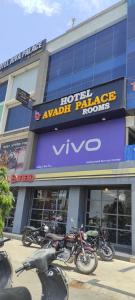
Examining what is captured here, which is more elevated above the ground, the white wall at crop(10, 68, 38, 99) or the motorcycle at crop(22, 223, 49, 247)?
the white wall at crop(10, 68, 38, 99)

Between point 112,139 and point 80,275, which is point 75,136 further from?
point 80,275

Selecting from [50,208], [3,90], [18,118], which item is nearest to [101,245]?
[50,208]

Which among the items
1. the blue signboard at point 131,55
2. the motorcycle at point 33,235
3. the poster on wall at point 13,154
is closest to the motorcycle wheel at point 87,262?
the motorcycle at point 33,235

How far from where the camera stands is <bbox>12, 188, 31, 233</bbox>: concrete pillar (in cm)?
1977

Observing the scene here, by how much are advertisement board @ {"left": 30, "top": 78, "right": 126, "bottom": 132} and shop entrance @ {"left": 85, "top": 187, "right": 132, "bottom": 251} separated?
5.44 metres

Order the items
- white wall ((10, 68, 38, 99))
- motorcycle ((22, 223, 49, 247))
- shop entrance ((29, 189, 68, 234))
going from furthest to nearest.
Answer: white wall ((10, 68, 38, 99))
shop entrance ((29, 189, 68, 234))
motorcycle ((22, 223, 49, 247))

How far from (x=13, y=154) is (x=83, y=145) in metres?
7.84

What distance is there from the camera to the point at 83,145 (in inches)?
770

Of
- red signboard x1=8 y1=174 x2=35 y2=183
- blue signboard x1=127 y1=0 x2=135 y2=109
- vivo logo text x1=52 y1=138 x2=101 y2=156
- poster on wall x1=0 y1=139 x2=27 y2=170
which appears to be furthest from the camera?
poster on wall x1=0 y1=139 x2=27 y2=170

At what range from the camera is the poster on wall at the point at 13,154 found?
23.5 meters

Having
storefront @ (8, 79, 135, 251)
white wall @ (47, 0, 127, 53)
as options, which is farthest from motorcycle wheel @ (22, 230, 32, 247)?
white wall @ (47, 0, 127, 53)

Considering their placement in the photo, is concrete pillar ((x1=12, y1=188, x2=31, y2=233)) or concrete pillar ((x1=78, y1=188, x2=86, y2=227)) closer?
concrete pillar ((x1=78, y1=188, x2=86, y2=227))

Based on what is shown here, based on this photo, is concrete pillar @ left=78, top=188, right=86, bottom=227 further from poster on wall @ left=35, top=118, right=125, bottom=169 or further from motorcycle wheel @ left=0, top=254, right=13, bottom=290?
motorcycle wheel @ left=0, top=254, right=13, bottom=290

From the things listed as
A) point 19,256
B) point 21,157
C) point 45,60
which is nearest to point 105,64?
point 45,60
